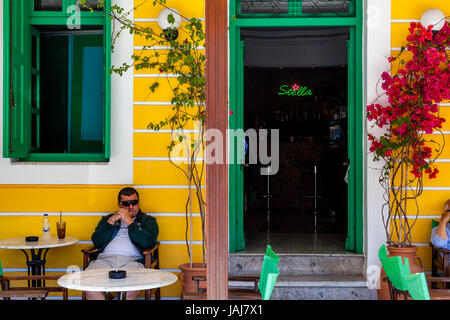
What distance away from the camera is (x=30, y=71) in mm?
5836

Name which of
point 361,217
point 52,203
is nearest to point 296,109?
point 361,217

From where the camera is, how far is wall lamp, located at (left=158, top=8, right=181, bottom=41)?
18.3ft

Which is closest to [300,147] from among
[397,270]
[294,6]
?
[294,6]

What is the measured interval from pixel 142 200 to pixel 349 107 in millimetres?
2285

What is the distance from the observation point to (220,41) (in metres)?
2.35

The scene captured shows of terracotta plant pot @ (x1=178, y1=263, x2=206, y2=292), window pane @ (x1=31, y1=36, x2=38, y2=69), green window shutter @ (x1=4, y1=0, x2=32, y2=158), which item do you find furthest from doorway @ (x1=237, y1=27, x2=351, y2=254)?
green window shutter @ (x1=4, y1=0, x2=32, y2=158)

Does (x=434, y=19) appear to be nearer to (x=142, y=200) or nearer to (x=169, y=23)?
(x=169, y=23)

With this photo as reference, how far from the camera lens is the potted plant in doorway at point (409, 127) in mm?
5293

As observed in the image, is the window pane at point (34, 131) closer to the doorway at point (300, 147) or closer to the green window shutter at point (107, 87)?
the green window shutter at point (107, 87)

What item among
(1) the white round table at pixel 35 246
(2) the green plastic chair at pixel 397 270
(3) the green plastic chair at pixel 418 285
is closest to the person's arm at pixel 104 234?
(1) the white round table at pixel 35 246

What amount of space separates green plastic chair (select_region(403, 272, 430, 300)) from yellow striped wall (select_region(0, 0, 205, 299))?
9.62 ft

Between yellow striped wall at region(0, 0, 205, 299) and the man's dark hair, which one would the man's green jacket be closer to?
the man's dark hair

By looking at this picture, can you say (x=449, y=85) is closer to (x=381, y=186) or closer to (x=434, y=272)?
(x=381, y=186)

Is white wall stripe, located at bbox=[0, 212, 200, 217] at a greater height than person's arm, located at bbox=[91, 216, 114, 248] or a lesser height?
greater
